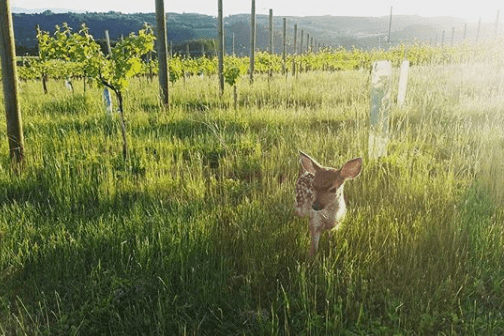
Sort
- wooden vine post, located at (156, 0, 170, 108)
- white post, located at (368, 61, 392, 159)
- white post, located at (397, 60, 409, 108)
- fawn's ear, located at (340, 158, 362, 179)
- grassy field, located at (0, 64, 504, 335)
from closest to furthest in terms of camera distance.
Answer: grassy field, located at (0, 64, 504, 335) < fawn's ear, located at (340, 158, 362, 179) < white post, located at (368, 61, 392, 159) < white post, located at (397, 60, 409, 108) < wooden vine post, located at (156, 0, 170, 108)

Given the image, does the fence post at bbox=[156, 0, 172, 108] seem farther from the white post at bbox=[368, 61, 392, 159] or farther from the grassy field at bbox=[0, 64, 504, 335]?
A: the white post at bbox=[368, 61, 392, 159]

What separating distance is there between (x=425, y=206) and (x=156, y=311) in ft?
7.29

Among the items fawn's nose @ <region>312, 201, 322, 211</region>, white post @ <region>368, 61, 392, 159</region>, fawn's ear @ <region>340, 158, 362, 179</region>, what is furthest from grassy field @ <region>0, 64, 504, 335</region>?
fawn's ear @ <region>340, 158, 362, 179</region>

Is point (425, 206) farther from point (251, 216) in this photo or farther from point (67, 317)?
point (67, 317)

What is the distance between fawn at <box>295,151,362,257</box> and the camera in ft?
7.06

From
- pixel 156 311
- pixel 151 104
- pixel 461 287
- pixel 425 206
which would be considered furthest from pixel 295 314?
pixel 151 104

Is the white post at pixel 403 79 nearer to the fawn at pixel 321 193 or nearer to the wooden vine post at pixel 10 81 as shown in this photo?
the fawn at pixel 321 193

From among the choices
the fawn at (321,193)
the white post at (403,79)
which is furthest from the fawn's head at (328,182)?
the white post at (403,79)

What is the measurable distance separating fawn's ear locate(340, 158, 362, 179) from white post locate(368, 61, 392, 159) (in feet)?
6.89

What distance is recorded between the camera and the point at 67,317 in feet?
6.64

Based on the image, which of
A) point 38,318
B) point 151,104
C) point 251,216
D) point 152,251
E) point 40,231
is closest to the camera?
point 38,318

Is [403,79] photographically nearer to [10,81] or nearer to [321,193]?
[321,193]

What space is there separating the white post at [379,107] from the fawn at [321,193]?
206cm

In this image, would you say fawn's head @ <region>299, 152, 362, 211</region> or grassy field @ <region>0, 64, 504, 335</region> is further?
fawn's head @ <region>299, 152, 362, 211</region>
